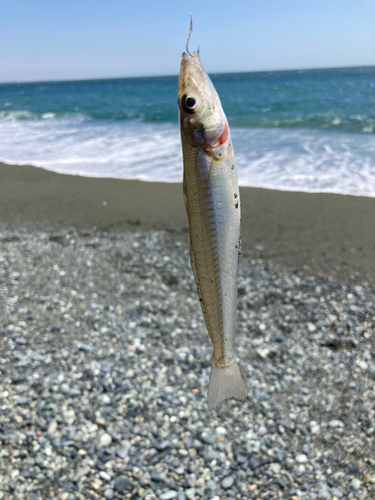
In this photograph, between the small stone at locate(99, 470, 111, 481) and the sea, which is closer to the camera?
the small stone at locate(99, 470, 111, 481)

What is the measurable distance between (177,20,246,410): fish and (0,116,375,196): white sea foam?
10215mm

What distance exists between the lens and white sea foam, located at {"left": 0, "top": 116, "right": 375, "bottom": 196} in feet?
40.7

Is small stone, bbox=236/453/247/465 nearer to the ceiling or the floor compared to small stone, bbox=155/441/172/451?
nearer to the floor

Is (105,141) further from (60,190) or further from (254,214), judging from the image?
(254,214)

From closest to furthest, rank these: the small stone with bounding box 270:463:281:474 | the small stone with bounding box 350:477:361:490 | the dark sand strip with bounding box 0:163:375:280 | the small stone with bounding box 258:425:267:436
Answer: the small stone with bounding box 350:477:361:490 < the small stone with bounding box 270:463:281:474 < the small stone with bounding box 258:425:267:436 < the dark sand strip with bounding box 0:163:375:280

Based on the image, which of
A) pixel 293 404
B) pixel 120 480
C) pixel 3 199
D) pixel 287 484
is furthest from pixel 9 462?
pixel 3 199

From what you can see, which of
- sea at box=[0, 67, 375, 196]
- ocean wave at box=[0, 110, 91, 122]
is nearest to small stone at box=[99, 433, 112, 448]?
sea at box=[0, 67, 375, 196]

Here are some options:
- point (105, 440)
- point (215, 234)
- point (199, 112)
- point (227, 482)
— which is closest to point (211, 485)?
point (227, 482)

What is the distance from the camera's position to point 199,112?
167 cm

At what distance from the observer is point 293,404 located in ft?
16.0

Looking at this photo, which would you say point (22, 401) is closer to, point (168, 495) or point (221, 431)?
point (168, 495)

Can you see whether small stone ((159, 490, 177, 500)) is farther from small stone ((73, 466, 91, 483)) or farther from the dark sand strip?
the dark sand strip

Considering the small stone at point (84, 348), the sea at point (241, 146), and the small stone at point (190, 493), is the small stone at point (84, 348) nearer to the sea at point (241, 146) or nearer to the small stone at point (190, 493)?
the small stone at point (190, 493)

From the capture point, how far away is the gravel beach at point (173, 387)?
13.4 ft
